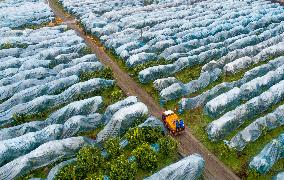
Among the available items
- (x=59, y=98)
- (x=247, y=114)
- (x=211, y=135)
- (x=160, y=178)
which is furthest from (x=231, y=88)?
(x=59, y=98)

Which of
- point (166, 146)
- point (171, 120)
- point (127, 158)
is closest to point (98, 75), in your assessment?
point (171, 120)

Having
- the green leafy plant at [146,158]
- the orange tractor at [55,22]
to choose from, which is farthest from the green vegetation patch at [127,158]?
the orange tractor at [55,22]

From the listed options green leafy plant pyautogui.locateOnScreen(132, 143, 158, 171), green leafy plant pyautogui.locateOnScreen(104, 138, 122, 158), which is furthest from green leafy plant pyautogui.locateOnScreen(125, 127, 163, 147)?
green leafy plant pyautogui.locateOnScreen(132, 143, 158, 171)

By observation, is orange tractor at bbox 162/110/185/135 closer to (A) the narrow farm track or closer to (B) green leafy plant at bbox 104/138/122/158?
(A) the narrow farm track

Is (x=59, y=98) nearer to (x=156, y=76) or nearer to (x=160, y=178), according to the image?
(x=156, y=76)

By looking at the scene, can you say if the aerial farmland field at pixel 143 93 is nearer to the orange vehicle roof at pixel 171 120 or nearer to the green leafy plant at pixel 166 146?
the green leafy plant at pixel 166 146

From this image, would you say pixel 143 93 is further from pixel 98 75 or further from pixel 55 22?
pixel 55 22
